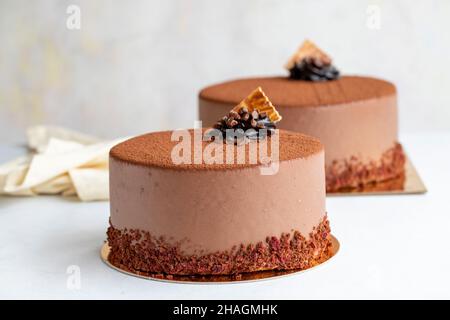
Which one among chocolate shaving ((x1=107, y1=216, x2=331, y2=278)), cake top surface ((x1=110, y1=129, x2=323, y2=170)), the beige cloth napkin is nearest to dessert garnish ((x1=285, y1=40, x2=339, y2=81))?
the beige cloth napkin

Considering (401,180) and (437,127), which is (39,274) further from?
(437,127)

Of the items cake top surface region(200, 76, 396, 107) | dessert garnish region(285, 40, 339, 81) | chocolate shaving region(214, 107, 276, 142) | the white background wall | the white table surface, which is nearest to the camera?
the white table surface

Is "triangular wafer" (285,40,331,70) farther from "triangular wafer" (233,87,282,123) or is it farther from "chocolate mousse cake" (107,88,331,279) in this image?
"chocolate mousse cake" (107,88,331,279)

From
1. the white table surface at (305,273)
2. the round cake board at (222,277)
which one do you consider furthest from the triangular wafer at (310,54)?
the round cake board at (222,277)

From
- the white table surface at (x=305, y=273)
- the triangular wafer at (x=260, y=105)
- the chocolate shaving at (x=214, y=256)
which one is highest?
the triangular wafer at (x=260, y=105)

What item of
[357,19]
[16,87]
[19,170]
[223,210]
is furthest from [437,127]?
[223,210]

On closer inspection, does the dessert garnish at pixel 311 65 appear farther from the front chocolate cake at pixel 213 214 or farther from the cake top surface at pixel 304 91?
the front chocolate cake at pixel 213 214

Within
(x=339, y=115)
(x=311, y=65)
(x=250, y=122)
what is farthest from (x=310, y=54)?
(x=250, y=122)
